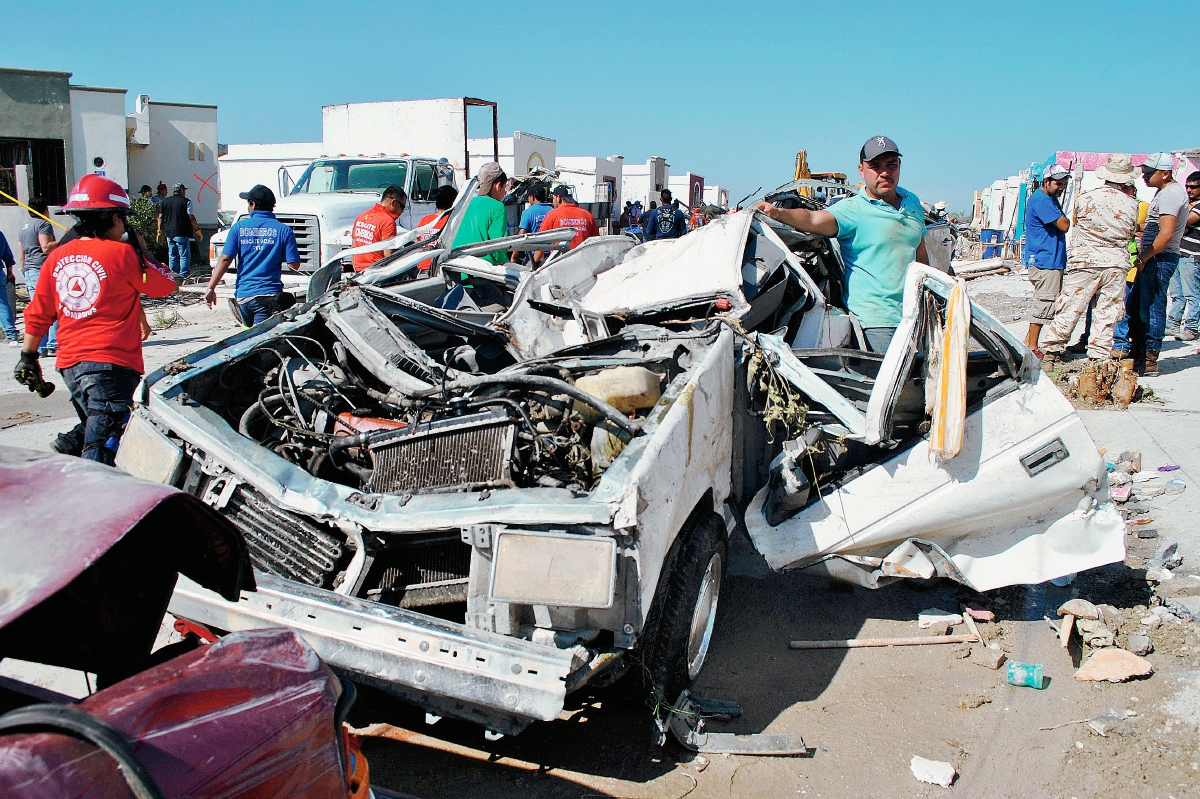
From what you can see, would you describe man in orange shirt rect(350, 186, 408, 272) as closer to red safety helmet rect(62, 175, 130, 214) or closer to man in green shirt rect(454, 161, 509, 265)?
man in green shirt rect(454, 161, 509, 265)

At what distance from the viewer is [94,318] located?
164 inches

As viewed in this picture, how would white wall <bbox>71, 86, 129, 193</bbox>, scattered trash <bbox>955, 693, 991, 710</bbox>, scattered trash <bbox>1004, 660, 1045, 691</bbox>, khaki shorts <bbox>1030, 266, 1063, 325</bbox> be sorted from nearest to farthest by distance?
scattered trash <bbox>955, 693, 991, 710</bbox>
scattered trash <bbox>1004, 660, 1045, 691</bbox>
khaki shorts <bbox>1030, 266, 1063, 325</bbox>
white wall <bbox>71, 86, 129, 193</bbox>

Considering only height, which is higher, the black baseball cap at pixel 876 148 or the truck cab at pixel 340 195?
the truck cab at pixel 340 195

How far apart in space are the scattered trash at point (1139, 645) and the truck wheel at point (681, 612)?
1.90 m

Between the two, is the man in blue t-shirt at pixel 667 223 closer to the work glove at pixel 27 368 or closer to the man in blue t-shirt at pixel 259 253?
the man in blue t-shirt at pixel 259 253

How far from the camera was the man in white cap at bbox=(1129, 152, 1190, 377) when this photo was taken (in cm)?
739

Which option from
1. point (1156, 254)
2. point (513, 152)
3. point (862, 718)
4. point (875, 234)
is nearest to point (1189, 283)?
point (1156, 254)

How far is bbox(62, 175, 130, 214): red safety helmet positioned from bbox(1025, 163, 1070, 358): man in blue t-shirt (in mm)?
7678

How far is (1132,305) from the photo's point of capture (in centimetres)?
791

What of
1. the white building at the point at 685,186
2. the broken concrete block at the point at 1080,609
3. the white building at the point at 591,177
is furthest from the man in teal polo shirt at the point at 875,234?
the white building at the point at 685,186

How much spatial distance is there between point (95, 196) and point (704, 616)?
3760 millimetres

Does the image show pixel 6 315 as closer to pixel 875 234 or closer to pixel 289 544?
pixel 289 544

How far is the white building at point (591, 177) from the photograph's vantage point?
23969 mm

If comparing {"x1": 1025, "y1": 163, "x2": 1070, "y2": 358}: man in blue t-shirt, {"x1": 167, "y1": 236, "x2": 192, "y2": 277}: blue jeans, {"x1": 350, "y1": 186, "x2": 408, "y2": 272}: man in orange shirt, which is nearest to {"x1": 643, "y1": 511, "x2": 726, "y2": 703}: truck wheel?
{"x1": 350, "y1": 186, "x2": 408, "y2": 272}: man in orange shirt
